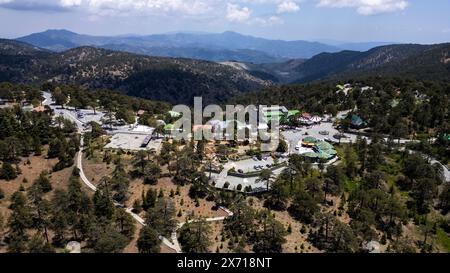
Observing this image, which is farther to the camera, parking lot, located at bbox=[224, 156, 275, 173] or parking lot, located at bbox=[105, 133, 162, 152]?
parking lot, located at bbox=[105, 133, 162, 152]

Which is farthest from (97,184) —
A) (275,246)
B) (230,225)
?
(275,246)

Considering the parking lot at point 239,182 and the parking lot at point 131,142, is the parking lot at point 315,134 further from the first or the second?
the parking lot at point 131,142

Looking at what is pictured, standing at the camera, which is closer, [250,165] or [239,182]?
[239,182]

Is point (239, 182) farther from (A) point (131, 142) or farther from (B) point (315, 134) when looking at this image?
(B) point (315, 134)

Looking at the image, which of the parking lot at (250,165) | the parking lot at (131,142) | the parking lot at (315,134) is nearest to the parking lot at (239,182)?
the parking lot at (250,165)

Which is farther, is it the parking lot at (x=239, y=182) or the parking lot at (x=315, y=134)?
the parking lot at (x=315, y=134)

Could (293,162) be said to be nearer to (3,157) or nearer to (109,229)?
(109,229)

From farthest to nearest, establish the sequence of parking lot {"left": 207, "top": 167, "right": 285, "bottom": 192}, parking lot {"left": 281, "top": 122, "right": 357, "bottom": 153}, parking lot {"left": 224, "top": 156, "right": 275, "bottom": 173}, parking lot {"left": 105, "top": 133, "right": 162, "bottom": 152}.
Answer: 1. parking lot {"left": 281, "top": 122, "right": 357, "bottom": 153}
2. parking lot {"left": 105, "top": 133, "right": 162, "bottom": 152}
3. parking lot {"left": 224, "top": 156, "right": 275, "bottom": 173}
4. parking lot {"left": 207, "top": 167, "right": 285, "bottom": 192}

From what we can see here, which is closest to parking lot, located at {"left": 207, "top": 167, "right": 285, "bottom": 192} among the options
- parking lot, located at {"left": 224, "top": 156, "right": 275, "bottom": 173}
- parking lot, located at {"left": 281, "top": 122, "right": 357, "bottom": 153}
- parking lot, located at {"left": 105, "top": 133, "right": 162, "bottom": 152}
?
parking lot, located at {"left": 224, "top": 156, "right": 275, "bottom": 173}

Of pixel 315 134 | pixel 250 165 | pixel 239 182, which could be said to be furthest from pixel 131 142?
pixel 315 134

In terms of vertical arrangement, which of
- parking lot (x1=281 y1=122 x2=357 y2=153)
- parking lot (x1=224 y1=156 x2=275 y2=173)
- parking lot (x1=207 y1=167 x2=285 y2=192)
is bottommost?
parking lot (x1=207 y1=167 x2=285 y2=192)

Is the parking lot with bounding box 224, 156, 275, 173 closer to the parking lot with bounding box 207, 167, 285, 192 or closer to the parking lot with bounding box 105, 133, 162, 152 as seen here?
the parking lot with bounding box 207, 167, 285, 192
